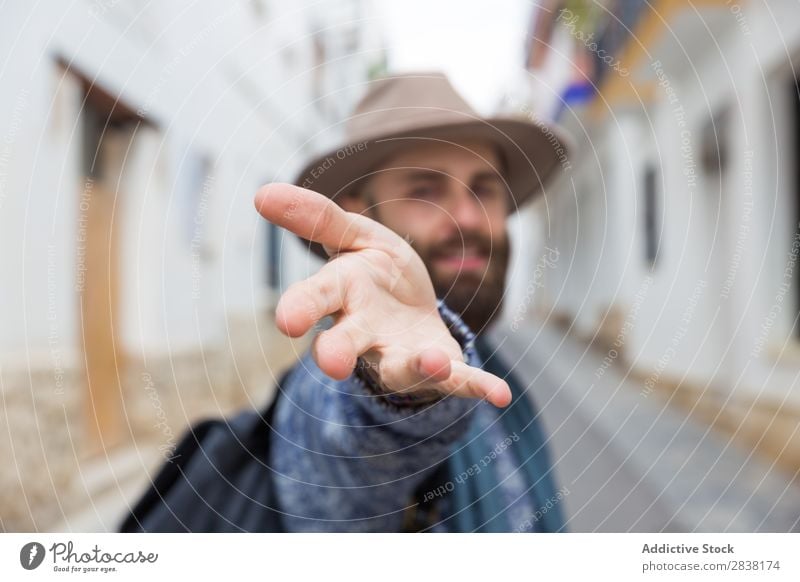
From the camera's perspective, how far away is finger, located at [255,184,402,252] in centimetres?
32

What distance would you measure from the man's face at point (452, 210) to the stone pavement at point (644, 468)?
89mm

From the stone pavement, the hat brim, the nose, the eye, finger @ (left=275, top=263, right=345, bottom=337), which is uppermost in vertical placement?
the hat brim

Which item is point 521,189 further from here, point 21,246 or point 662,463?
point 662,463

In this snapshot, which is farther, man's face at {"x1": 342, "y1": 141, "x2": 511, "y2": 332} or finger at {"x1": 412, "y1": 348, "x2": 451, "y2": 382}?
man's face at {"x1": 342, "y1": 141, "x2": 511, "y2": 332}

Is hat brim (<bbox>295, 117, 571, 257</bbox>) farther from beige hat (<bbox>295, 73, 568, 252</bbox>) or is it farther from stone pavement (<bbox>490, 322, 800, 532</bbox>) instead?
stone pavement (<bbox>490, 322, 800, 532</bbox>)

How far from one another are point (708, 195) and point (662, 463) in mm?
863

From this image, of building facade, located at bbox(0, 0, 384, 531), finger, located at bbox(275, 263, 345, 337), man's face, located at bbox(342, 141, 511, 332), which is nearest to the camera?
finger, located at bbox(275, 263, 345, 337)

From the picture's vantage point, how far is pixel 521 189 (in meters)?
0.55

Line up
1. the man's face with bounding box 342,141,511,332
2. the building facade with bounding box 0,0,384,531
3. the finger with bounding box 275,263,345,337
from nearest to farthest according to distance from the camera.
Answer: the finger with bounding box 275,263,345,337, the man's face with bounding box 342,141,511,332, the building facade with bounding box 0,0,384,531

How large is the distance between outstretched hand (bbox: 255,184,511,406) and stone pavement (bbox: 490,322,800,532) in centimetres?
21
